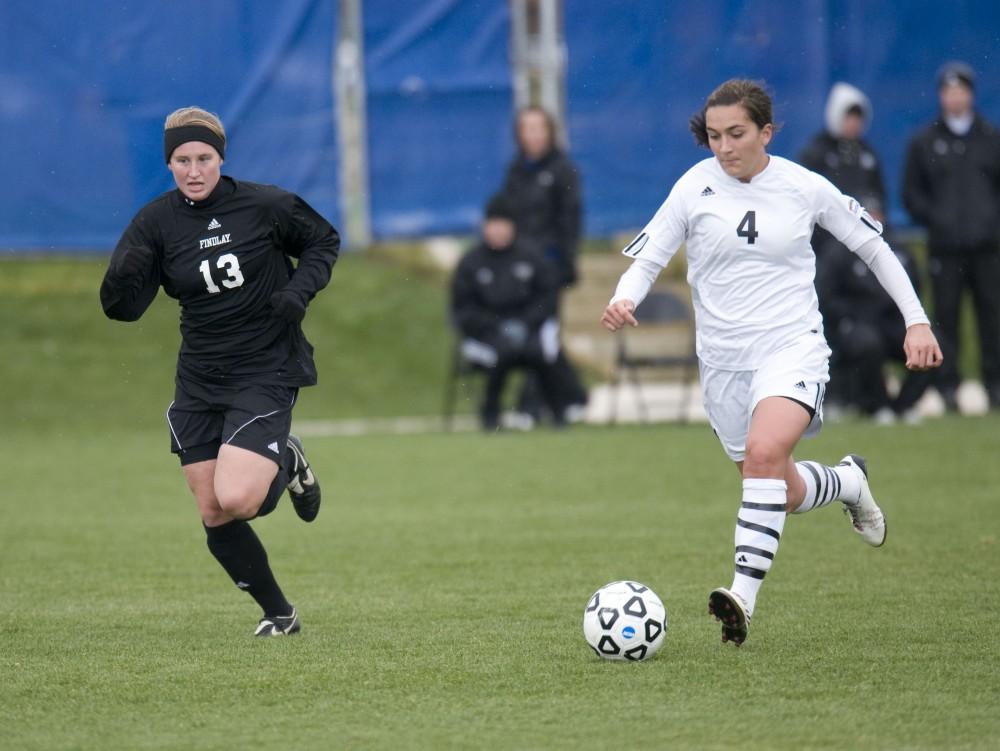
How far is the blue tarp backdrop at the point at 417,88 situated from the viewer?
14562 millimetres

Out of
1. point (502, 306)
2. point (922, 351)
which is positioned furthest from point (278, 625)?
point (502, 306)

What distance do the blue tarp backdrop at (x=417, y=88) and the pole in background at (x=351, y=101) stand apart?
0.08 m

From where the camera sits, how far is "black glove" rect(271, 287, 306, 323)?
230 inches

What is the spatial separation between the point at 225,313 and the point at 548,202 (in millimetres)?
7881

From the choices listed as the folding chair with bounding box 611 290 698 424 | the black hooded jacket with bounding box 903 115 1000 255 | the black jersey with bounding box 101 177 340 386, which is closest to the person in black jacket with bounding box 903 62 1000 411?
the black hooded jacket with bounding box 903 115 1000 255

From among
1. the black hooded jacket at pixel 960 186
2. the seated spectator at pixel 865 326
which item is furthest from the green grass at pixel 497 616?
the black hooded jacket at pixel 960 186

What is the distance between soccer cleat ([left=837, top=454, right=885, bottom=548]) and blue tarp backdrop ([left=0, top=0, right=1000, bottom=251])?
28.5ft

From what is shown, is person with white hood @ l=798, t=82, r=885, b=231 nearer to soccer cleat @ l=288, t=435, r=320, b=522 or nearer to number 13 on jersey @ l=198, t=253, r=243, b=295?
soccer cleat @ l=288, t=435, r=320, b=522

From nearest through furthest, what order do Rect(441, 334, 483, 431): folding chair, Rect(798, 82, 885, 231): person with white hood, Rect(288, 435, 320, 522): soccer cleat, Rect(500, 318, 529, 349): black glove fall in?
Rect(288, 435, 320, 522): soccer cleat, Rect(500, 318, 529, 349): black glove, Rect(798, 82, 885, 231): person with white hood, Rect(441, 334, 483, 431): folding chair

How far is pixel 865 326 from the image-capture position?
1300cm

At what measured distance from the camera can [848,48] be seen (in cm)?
1509

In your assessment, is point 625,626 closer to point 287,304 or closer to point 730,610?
point 730,610

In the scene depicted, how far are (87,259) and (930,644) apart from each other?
39.8 ft

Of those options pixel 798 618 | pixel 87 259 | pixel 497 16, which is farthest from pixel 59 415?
pixel 798 618
